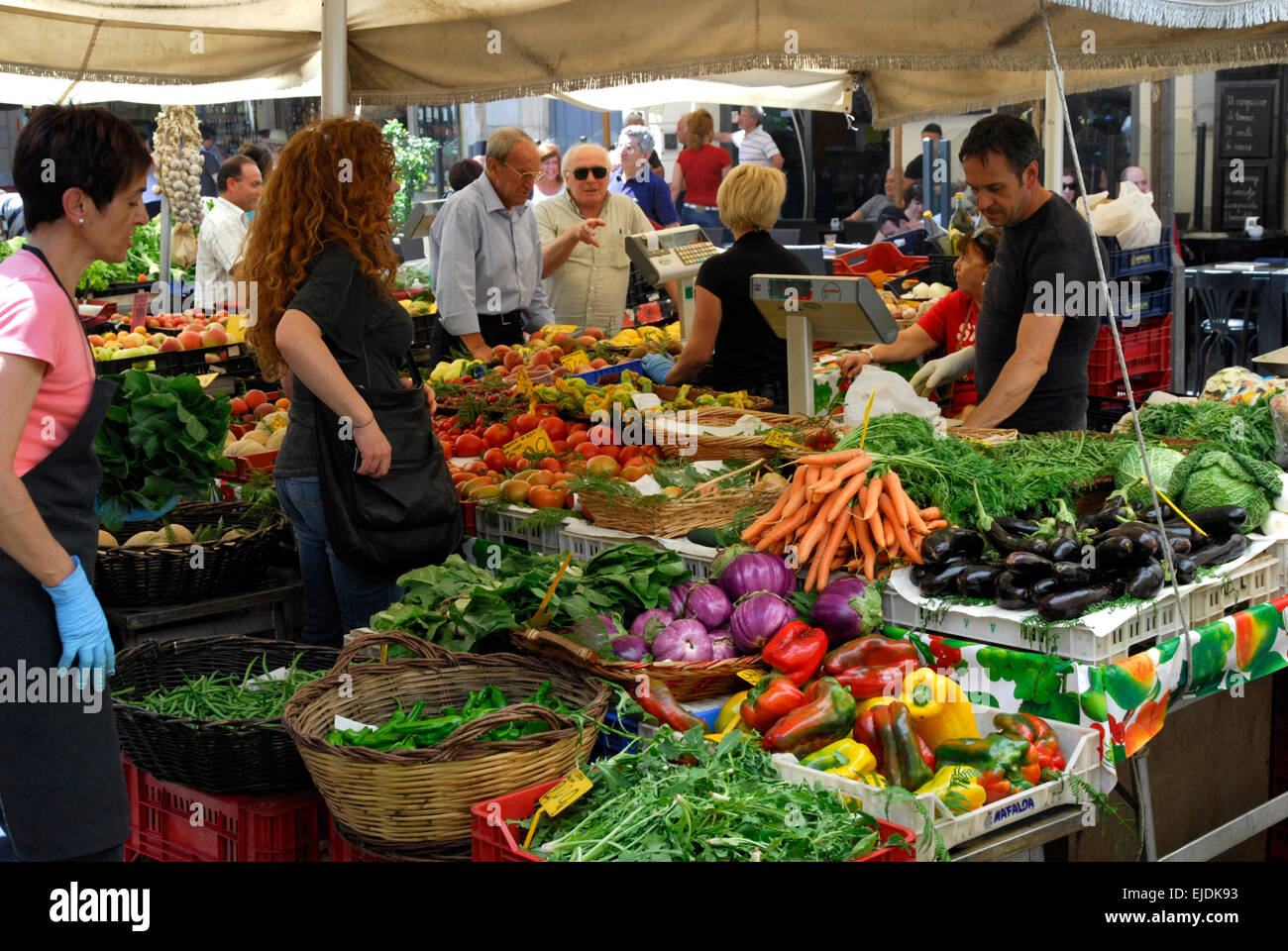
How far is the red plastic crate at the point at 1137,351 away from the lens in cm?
699

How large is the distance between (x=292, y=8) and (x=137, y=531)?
258cm

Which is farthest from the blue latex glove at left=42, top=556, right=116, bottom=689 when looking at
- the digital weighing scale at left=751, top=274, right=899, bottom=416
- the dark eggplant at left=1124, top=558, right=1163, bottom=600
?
the digital weighing scale at left=751, top=274, right=899, bottom=416

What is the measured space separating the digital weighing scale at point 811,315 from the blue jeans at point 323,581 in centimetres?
191

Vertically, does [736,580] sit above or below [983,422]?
below

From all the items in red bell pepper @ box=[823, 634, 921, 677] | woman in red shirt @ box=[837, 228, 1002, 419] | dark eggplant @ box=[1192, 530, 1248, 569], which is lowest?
red bell pepper @ box=[823, 634, 921, 677]

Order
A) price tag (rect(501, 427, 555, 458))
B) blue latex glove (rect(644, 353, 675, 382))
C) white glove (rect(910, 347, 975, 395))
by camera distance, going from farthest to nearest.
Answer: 1. blue latex glove (rect(644, 353, 675, 382))
2. white glove (rect(910, 347, 975, 395))
3. price tag (rect(501, 427, 555, 458))

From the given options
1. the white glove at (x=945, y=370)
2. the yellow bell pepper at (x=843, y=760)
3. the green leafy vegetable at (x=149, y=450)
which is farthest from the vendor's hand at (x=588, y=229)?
the yellow bell pepper at (x=843, y=760)

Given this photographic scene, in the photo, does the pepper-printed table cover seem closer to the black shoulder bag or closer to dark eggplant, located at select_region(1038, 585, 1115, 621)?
dark eggplant, located at select_region(1038, 585, 1115, 621)

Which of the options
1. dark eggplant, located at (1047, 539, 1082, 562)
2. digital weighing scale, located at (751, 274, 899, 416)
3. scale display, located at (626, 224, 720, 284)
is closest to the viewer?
dark eggplant, located at (1047, 539, 1082, 562)

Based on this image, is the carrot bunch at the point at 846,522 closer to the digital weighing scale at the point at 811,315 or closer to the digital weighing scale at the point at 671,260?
the digital weighing scale at the point at 811,315

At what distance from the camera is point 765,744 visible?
2.88 m

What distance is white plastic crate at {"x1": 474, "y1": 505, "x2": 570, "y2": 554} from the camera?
4426 millimetres
